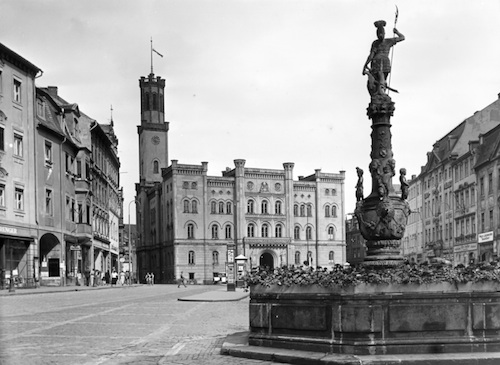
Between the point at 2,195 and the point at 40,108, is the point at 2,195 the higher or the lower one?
the lower one

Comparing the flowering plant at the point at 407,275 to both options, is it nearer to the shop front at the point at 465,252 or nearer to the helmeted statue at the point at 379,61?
the helmeted statue at the point at 379,61

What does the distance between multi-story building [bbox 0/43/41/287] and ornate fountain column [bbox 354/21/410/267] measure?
102ft

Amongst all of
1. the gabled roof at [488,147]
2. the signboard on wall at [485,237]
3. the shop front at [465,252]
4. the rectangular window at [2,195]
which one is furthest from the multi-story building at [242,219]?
the rectangular window at [2,195]

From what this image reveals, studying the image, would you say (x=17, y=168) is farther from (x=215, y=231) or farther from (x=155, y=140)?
(x=155, y=140)

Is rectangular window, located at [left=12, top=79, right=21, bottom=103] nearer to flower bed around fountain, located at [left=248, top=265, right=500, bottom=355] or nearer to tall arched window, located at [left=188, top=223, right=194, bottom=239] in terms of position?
flower bed around fountain, located at [left=248, top=265, right=500, bottom=355]

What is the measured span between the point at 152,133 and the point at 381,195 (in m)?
119

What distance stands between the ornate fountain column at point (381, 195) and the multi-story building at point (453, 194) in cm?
5144

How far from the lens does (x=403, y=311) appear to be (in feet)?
32.0

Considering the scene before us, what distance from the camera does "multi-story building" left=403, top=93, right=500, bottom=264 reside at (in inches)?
2516

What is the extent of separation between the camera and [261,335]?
1112 centimetres

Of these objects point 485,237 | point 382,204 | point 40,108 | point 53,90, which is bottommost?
point 485,237

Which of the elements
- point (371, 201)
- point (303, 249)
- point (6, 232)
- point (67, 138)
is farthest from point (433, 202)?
point (371, 201)

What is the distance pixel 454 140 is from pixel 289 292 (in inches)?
2575

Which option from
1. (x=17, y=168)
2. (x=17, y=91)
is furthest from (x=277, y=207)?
(x=17, y=168)
